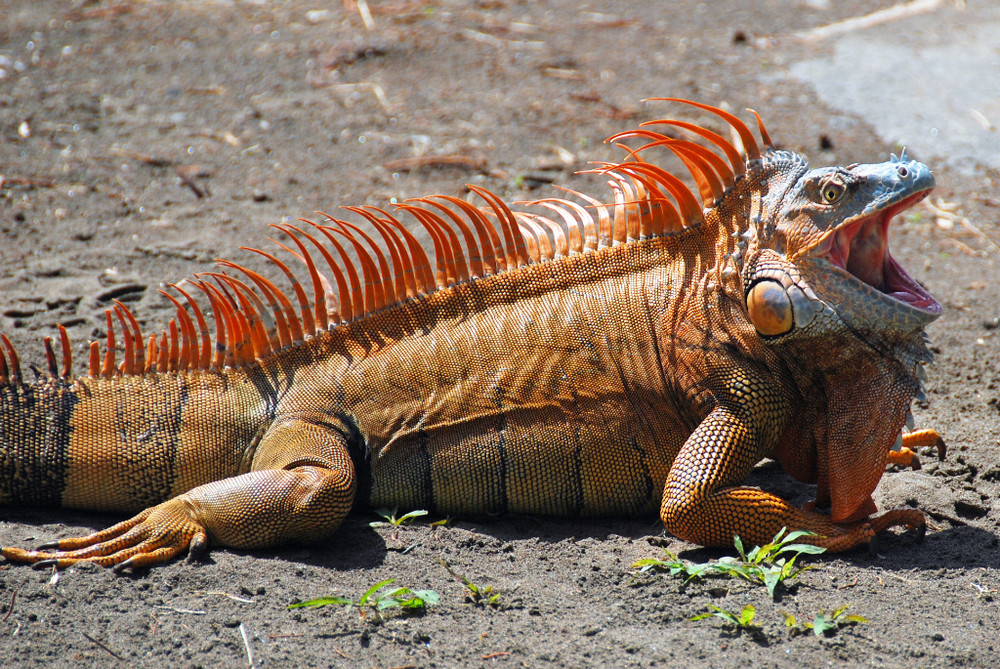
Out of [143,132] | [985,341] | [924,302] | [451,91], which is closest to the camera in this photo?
[924,302]

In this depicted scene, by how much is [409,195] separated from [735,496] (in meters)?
5.01

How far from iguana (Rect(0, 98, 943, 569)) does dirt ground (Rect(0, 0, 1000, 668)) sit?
8.2 inches

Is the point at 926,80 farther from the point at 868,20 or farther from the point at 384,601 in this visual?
the point at 384,601

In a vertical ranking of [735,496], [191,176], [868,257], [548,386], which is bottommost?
[735,496]

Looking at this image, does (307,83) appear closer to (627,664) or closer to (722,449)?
(722,449)

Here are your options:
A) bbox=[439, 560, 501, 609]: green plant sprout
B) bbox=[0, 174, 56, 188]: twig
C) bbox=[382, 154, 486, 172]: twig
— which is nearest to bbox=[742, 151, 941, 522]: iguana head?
bbox=[439, 560, 501, 609]: green plant sprout

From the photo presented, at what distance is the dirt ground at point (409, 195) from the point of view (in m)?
4.01

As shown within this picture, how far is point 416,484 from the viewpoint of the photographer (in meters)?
4.98

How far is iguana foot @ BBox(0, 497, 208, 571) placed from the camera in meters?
4.44

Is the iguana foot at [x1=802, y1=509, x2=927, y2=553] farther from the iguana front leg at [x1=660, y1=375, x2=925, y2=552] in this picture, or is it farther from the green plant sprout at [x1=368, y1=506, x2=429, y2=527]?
the green plant sprout at [x1=368, y1=506, x2=429, y2=527]

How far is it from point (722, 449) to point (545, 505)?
104 cm

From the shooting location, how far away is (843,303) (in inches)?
173

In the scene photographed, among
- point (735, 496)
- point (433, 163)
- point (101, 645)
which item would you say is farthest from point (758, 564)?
point (433, 163)

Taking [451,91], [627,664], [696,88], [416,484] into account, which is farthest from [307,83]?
[627,664]
